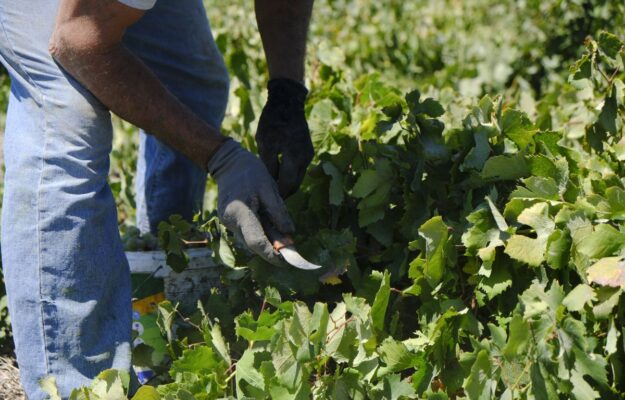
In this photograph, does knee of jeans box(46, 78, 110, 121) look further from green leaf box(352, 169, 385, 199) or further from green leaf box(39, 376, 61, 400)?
green leaf box(352, 169, 385, 199)

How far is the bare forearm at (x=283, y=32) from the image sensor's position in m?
2.65

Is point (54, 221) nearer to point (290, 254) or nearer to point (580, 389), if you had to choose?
point (290, 254)

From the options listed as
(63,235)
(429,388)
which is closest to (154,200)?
(63,235)

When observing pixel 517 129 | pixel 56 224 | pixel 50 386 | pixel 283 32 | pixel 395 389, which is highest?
pixel 283 32

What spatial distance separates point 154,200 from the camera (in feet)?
10.6

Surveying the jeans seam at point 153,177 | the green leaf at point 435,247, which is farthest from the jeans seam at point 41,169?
the jeans seam at point 153,177

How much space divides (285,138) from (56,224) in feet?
2.21

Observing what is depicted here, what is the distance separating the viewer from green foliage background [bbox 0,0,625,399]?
1850mm

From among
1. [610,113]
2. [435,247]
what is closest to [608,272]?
[435,247]

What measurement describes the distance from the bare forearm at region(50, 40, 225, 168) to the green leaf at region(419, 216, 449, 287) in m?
0.56

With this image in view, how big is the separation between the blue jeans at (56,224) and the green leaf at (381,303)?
63 centimetres

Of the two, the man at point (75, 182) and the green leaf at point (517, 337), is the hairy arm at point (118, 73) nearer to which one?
the man at point (75, 182)

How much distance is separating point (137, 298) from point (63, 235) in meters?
0.63

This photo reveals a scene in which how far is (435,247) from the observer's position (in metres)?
2.11
